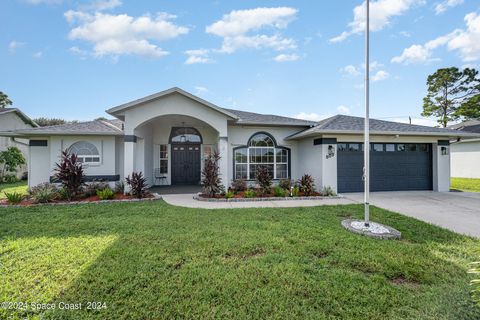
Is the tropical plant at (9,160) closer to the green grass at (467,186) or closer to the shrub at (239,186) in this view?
the shrub at (239,186)

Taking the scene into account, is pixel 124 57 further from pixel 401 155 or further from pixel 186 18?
pixel 401 155

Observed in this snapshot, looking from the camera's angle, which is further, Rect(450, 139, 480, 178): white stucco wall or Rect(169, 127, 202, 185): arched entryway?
Rect(450, 139, 480, 178): white stucco wall

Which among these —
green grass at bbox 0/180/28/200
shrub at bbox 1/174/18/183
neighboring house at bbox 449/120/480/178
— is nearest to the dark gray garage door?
neighboring house at bbox 449/120/480/178

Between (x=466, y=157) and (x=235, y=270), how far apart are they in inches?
961

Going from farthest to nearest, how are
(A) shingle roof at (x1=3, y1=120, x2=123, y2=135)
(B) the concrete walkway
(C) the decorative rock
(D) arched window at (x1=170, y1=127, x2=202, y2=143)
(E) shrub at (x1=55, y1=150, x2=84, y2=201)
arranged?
(D) arched window at (x1=170, y1=127, x2=202, y2=143) → (A) shingle roof at (x1=3, y1=120, x2=123, y2=135) → (E) shrub at (x1=55, y1=150, x2=84, y2=201) → (B) the concrete walkway → (C) the decorative rock

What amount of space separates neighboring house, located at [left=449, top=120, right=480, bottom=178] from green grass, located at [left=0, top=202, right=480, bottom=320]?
61.1ft

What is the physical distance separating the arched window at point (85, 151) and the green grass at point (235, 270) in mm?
5205

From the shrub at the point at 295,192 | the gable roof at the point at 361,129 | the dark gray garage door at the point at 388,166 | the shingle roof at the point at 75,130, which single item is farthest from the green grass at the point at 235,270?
the shingle roof at the point at 75,130

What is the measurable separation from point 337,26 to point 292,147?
616 centimetres

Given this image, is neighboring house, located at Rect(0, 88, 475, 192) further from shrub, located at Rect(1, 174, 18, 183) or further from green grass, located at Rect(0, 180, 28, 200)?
shrub, located at Rect(1, 174, 18, 183)

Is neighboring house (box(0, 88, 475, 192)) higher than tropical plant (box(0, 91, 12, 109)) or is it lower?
lower

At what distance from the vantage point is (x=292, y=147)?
1238cm

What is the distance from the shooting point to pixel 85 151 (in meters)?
10.5

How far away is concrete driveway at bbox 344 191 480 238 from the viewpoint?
5.69 meters
